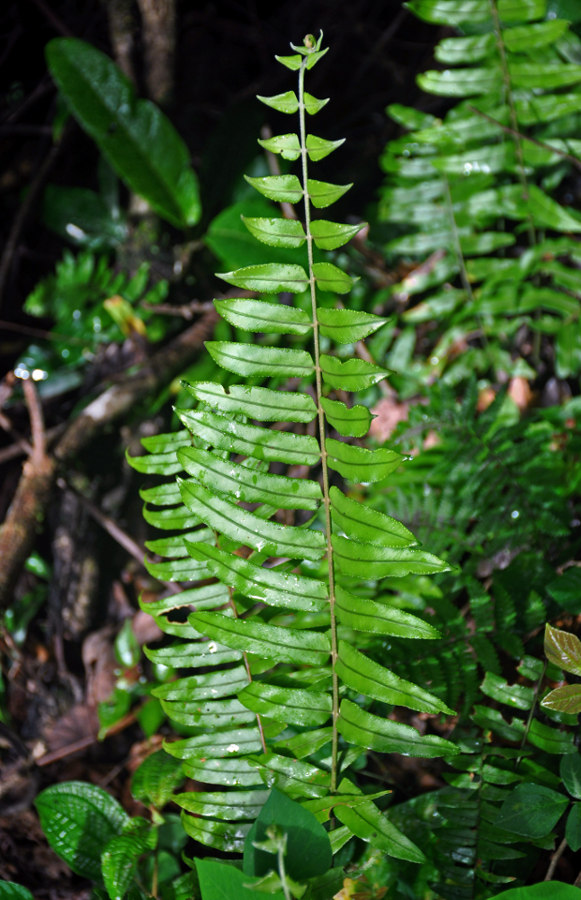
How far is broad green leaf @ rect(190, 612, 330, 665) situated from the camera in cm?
106

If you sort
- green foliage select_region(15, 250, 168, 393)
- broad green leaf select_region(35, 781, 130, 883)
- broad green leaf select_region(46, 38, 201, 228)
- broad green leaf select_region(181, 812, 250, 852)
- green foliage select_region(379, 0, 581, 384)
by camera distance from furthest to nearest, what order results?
1. green foliage select_region(15, 250, 168, 393)
2. broad green leaf select_region(46, 38, 201, 228)
3. green foliage select_region(379, 0, 581, 384)
4. broad green leaf select_region(35, 781, 130, 883)
5. broad green leaf select_region(181, 812, 250, 852)

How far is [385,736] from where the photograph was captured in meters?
1.04

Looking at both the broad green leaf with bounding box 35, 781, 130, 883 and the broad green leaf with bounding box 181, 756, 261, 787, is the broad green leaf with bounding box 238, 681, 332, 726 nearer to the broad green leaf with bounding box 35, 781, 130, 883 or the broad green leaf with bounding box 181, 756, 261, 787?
the broad green leaf with bounding box 181, 756, 261, 787

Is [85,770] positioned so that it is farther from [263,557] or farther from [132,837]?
[263,557]

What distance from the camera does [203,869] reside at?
910 millimetres

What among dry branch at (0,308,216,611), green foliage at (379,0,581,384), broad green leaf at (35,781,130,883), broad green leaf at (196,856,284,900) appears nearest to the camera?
broad green leaf at (196,856,284,900)

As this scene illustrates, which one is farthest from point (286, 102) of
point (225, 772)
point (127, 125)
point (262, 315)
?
point (127, 125)

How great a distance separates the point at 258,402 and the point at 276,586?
1.06 ft

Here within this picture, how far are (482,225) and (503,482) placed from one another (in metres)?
1.10

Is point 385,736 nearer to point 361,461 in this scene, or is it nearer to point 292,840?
point 292,840

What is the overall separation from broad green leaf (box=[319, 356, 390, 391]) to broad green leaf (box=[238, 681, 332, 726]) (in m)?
0.55

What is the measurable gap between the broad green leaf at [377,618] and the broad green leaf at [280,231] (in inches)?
24.0

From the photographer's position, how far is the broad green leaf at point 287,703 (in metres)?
1.08

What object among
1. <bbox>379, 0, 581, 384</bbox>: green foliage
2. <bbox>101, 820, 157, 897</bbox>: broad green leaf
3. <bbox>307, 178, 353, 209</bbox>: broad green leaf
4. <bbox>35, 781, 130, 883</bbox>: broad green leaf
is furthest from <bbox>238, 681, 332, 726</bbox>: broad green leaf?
<bbox>379, 0, 581, 384</bbox>: green foliage
